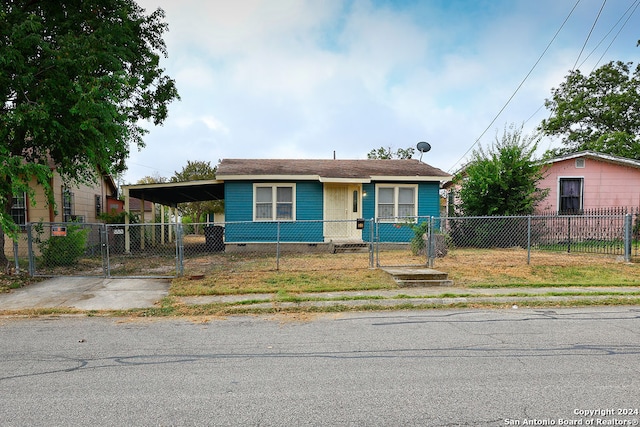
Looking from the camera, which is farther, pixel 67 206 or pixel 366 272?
pixel 67 206

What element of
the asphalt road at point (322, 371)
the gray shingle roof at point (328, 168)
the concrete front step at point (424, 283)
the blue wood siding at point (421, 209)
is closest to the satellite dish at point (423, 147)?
the gray shingle roof at point (328, 168)

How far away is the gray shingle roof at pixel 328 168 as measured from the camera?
14.6m

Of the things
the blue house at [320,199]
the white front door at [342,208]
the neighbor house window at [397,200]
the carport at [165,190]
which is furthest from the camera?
the neighbor house window at [397,200]

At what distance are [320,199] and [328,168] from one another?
1.85 m

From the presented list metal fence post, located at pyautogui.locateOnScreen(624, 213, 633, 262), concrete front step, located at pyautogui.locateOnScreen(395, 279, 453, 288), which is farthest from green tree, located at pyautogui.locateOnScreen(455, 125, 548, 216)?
concrete front step, located at pyautogui.locateOnScreen(395, 279, 453, 288)

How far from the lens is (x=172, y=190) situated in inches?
607

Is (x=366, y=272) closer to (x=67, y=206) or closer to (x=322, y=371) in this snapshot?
(x=322, y=371)

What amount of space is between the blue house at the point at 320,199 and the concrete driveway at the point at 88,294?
5835 mm

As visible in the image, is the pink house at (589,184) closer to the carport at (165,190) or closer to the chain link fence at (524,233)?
the chain link fence at (524,233)

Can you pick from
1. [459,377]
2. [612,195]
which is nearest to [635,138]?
[612,195]

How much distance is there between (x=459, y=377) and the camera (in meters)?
3.49

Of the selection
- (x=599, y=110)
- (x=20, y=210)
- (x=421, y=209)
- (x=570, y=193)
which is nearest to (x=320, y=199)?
(x=421, y=209)

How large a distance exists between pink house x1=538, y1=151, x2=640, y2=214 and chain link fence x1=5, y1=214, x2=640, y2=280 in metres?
1.43

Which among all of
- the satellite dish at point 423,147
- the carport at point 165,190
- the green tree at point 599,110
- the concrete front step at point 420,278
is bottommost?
the concrete front step at point 420,278
